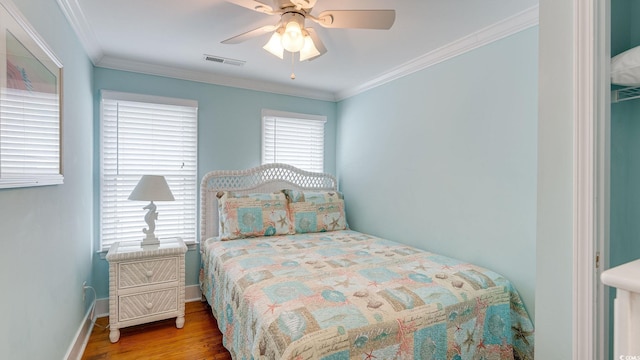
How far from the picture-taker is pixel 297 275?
1948mm

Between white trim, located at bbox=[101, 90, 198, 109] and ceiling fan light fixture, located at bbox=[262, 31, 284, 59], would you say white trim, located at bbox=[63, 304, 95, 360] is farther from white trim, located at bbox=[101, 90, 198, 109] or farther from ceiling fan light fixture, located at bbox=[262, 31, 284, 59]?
ceiling fan light fixture, located at bbox=[262, 31, 284, 59]

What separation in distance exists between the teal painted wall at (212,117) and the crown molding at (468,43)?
133 cm

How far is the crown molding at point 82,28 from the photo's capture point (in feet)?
6.31

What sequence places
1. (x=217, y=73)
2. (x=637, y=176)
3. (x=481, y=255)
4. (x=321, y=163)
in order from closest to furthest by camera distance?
(x=637, y=176), (x=481, y=255), (x=217, y=73), (x=321, y=163)

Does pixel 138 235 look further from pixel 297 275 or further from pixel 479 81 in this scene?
pixel 479 81

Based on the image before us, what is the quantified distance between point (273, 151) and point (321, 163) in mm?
697

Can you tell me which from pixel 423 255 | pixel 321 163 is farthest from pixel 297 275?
pixel 321 163

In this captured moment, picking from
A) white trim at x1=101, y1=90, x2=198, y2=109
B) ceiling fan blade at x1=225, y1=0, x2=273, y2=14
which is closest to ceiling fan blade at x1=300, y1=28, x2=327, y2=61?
ceiling fan blade at x1=225, y1=0, x2=273, y2=14

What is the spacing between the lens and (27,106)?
Result: 135 centimetres

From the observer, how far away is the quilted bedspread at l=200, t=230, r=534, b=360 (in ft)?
4.49

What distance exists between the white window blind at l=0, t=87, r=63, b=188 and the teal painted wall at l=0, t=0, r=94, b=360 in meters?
0.07

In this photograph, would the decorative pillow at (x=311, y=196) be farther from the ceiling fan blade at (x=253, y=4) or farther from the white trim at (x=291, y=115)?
the ceiling fan blade at (x=253, y=4)

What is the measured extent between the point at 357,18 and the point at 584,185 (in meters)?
1.31

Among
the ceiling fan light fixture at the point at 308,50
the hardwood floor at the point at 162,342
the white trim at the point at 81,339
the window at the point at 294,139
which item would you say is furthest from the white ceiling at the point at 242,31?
the hardwood floor at the point at 162,342
